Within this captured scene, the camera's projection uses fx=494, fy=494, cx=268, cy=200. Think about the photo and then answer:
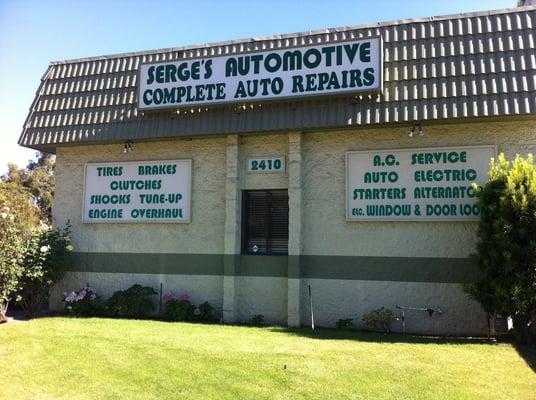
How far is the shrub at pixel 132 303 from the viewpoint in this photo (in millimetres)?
11125

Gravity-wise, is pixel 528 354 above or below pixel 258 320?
below

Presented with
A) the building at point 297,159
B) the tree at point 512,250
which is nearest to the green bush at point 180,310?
the building at point 297,159

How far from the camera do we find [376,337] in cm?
893

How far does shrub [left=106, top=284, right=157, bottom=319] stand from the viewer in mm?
11125

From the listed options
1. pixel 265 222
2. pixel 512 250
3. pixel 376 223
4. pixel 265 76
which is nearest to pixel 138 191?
pixel 265 222

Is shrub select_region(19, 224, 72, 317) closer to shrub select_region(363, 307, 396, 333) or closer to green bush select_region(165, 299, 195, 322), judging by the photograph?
green bush select_region(165, 299, 195, 322)

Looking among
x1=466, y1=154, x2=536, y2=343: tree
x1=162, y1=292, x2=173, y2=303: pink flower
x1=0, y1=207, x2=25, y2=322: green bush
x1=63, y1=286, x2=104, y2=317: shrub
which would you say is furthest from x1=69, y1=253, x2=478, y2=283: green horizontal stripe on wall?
x1=0, y1=207, x2=25, y2=322: green bush

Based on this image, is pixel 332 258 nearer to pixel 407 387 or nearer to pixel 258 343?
pixel 258 343

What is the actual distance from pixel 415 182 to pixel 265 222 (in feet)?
11.1

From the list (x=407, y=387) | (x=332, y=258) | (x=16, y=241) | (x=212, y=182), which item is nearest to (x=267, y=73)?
(x=212, y=182)

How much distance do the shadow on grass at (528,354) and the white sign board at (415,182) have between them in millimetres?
2575

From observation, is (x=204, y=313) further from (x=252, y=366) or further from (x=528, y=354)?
(x=528, y=354)

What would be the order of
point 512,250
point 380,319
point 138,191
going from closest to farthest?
point 512,250 < point 380,319 < point 138,191

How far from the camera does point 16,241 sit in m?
10.3
